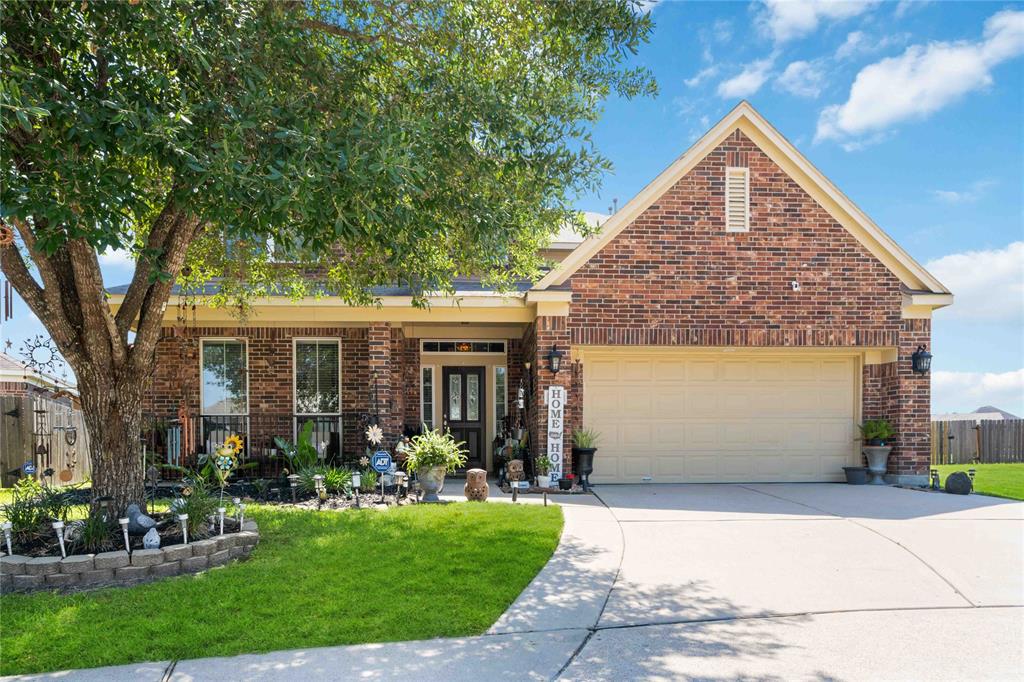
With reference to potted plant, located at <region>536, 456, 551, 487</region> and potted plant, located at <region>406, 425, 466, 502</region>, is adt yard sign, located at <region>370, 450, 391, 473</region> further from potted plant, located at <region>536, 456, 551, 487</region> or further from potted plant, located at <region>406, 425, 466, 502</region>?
potted plant, located at <region>536, 456, 551, 487</region>

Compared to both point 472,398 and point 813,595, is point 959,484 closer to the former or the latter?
point 813,595

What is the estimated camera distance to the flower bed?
→ 5.75m

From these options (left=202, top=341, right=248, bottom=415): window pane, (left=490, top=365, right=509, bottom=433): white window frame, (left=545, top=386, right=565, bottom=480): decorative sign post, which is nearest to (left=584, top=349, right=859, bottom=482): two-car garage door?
(left=545, top=386, right=565, bottom=480): decorative sign post

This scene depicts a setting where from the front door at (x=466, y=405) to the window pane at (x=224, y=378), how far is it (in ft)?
12.1

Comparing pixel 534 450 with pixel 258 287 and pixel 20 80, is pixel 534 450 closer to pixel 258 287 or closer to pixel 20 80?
pixel 258 287

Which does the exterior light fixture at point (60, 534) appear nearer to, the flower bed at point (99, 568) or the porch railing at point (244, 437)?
the flower bed at point (99, 568)

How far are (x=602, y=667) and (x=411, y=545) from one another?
10.1 feet

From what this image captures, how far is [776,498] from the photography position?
10.1 meters

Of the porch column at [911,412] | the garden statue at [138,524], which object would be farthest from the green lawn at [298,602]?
the porch column at [911,412]

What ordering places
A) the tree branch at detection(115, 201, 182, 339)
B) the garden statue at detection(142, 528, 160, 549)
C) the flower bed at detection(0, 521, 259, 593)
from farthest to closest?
1. the tree branch at detection(115, 201, 182, 339)
2. the garden statue at detection(142, 528, 160, 549)
3. the flower bed at detection(0, 521, 259, 593)

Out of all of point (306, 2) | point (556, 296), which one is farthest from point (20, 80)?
point (556, 296)

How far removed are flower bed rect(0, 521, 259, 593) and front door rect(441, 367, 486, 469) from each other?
7.56 meters

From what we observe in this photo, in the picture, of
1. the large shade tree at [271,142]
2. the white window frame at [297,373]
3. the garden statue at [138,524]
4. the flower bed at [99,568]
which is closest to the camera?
the large shade tree at [271,142]

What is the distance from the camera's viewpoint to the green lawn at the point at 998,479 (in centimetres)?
1112
